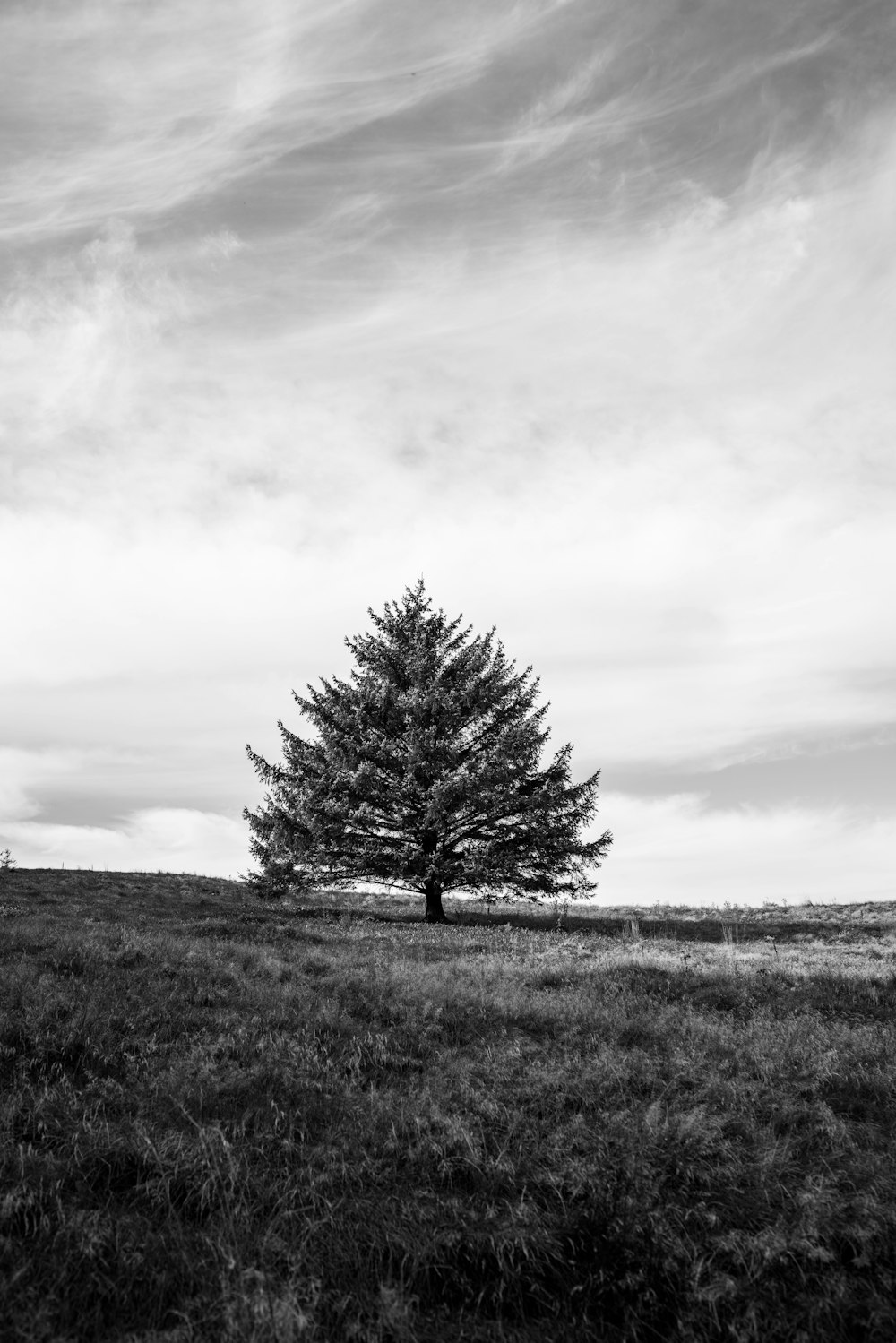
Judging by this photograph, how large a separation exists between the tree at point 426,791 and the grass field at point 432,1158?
12.9 metres

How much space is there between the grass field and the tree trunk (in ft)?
44.7

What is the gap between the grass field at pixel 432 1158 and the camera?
4473mm

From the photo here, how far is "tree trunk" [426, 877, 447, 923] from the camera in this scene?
2509 centimetres

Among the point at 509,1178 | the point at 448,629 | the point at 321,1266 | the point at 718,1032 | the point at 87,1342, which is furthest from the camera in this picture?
the point at 448,629

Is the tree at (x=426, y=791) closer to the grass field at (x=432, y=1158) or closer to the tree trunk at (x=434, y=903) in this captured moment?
the tree trunk at (x=434, y=903)

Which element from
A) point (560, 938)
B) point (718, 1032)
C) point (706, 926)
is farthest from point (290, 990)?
point (706, 926)

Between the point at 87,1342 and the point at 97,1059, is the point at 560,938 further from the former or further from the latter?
the point at 87,1342

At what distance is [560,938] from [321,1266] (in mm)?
15946

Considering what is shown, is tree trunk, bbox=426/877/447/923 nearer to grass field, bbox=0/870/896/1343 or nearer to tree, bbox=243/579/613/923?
tree, bbox=243/579/613/923

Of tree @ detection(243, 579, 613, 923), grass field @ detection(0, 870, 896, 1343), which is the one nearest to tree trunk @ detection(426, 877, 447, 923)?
tree @ detection(243, 579, 613, 923)

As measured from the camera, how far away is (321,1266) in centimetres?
467

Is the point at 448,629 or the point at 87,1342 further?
the point at 448,629

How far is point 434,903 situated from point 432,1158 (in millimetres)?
19967

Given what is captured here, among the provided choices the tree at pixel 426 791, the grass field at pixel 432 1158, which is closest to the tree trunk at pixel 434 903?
the tree at pixel 426 791
